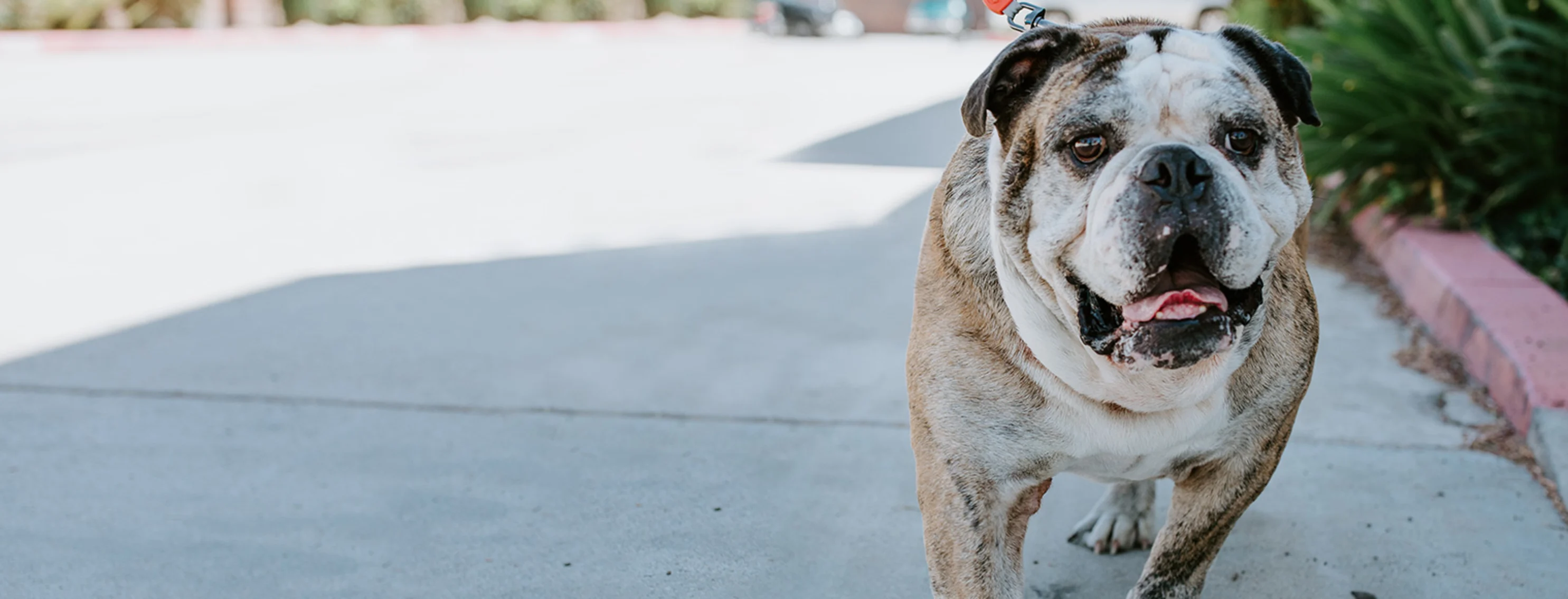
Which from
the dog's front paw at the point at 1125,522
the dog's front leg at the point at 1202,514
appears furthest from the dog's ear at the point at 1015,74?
the dog's front paw at the point at 1125,522

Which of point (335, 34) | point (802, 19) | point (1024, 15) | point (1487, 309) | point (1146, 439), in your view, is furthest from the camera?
point (802, 19)

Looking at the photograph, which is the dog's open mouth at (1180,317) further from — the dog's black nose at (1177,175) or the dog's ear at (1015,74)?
the dog's ear at (1015,74)

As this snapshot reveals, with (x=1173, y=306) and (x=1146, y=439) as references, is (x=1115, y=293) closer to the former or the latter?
(x=1173, y=306)

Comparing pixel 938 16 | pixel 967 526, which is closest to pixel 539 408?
pixel 967 526

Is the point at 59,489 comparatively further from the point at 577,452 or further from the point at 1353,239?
the point at 1353,239

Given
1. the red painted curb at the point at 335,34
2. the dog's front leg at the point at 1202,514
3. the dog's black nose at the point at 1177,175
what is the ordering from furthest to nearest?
1. the red painted curb at the point at 335,34
2. the dog's front leg at the point at 1202,514
3. the dog's black nose at the point at 1177,175

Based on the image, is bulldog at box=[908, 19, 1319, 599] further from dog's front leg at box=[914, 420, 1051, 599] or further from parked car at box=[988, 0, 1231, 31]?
parked car at box=[988, 0, 1231, 31]

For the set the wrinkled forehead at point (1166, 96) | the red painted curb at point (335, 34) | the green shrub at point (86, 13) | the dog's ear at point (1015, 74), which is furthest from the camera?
the green shrub at point (86, 13)

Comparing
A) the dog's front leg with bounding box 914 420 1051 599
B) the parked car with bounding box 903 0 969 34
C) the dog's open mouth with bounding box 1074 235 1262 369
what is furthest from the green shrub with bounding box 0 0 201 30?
the dog's open mouth with bounding box 1074 235 1262 369

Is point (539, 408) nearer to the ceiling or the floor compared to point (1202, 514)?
nearer to the floor

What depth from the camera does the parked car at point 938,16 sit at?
94.1 feet

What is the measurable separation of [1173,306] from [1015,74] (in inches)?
21.0

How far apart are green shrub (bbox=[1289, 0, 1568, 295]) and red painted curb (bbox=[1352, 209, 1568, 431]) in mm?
237

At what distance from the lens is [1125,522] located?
3205mm
